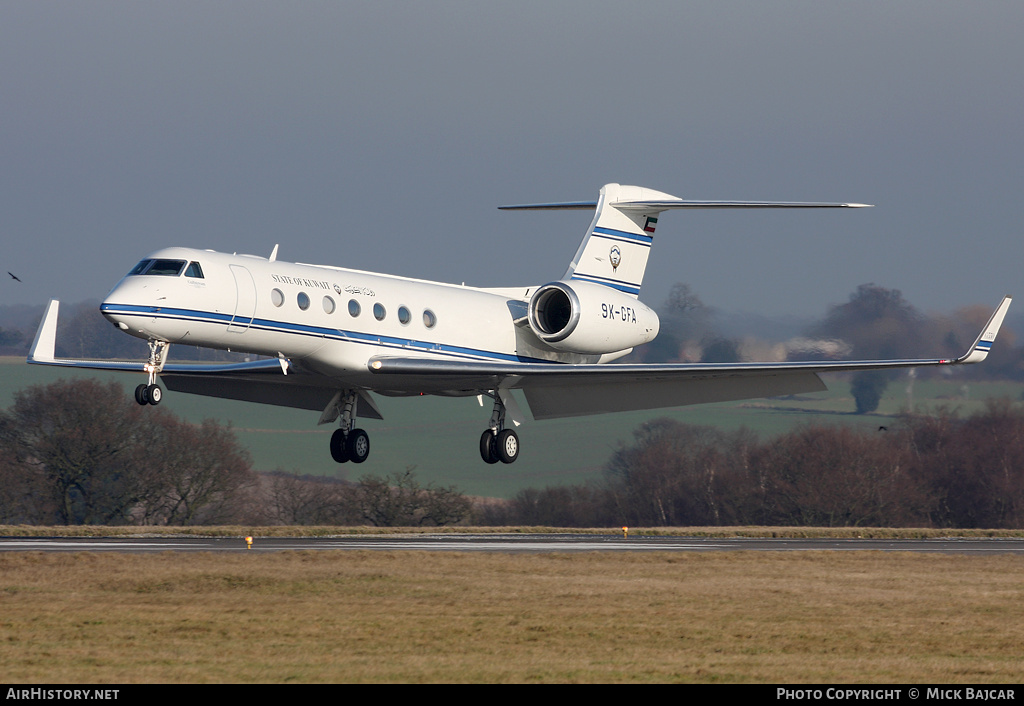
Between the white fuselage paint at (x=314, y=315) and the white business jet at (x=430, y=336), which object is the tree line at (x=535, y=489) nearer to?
the white business jet at (x=430, y=336)

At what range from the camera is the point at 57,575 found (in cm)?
2430

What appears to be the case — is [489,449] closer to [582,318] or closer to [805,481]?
[582,318]

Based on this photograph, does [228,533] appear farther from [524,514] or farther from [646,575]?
[646,575]

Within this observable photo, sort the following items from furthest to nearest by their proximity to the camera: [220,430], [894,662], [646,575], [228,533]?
[220,430] < [228,533] < [646,575] < [894,662]

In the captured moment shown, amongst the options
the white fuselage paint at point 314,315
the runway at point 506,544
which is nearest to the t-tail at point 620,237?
the white fuselage paint at point 314,315

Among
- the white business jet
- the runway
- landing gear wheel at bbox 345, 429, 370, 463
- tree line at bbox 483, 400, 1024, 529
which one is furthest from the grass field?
tree line at bbox 483, 400, 1024, 529

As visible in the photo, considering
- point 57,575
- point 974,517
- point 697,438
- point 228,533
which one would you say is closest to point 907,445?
point 974,517

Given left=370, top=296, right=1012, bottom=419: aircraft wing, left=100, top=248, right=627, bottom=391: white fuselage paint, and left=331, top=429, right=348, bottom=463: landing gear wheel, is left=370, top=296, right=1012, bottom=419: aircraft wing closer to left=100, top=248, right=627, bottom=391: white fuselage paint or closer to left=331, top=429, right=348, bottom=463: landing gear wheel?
left=100, top=248, right=627, bottom=391: white fuselage paint

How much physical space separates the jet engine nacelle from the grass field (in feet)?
15.8

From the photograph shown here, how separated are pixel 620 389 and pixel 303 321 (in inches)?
298

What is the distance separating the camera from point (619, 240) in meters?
28.5

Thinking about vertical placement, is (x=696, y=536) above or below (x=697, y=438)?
below

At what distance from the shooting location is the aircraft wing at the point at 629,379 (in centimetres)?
2298

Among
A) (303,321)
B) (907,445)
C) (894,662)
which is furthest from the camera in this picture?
(907,445)
